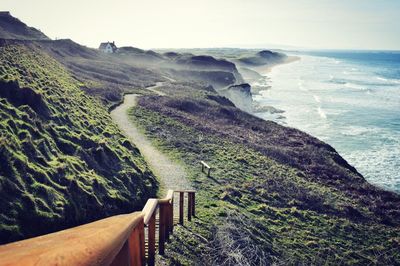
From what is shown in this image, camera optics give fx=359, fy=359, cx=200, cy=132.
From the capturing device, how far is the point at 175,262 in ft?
29.7

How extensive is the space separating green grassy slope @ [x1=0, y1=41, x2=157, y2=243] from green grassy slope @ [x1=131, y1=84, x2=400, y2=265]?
2.83 metres

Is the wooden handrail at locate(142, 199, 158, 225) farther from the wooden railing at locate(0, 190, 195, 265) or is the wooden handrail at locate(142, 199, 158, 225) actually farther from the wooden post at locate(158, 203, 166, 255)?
the wooden railing at locate(0, 190, 195, 265)

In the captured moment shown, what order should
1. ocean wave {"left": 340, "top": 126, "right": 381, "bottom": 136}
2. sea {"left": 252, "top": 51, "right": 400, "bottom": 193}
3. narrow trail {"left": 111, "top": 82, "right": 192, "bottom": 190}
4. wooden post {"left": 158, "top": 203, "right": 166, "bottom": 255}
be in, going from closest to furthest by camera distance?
wooden post {"left": 158, "top": 203, "right": 166, "bottom": 255}
narrow trail {"left": 111, "top": 82, "right": 192, "bottom": 190}
sea {"left": 252, "top": 51, "right": 400, "bottom": 193}
ocean wave {"left": 340, "top": 126, "right": 381, "bottom": 136}

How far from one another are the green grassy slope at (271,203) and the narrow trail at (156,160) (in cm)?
69

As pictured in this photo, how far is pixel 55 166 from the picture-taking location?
11.6 m

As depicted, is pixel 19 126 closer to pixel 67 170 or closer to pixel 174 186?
pixel 67 170

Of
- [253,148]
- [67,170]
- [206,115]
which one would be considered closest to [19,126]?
[67,170]

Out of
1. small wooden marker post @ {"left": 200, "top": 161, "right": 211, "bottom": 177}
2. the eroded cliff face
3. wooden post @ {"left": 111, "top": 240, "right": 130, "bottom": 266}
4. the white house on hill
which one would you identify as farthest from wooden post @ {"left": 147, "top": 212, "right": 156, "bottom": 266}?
the white house on hill

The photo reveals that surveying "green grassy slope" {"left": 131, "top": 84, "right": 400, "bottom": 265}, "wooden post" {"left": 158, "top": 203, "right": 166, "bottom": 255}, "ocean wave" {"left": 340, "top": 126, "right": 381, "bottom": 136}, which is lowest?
"ocean wave" {"left": 340, "top": 126, "right": 381, "bottom": 136}

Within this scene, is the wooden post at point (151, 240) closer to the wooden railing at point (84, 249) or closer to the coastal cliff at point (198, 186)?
the coastal cliff at point (198, 186)

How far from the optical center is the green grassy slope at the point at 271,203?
11.7 meters

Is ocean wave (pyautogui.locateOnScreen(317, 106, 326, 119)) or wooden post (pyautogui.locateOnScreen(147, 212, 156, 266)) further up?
wooden post (pyautogui.locateOnScreen(147, 212, 156, 266))

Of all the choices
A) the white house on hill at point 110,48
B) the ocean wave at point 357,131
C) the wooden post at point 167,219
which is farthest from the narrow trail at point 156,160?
the white house on hill at point 110,48

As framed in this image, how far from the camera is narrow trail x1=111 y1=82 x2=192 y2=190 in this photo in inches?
691
